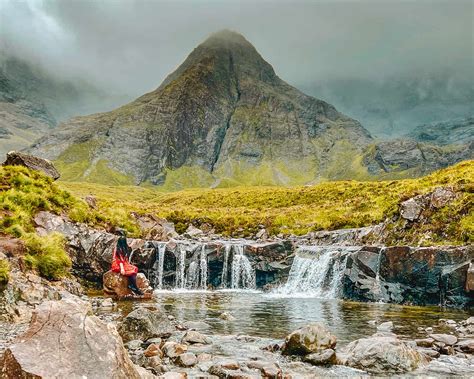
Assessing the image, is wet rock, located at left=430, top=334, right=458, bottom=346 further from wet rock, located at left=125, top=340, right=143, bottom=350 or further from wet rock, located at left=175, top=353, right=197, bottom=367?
wet rock, located at left=125, top=340, right=143, bottom=350

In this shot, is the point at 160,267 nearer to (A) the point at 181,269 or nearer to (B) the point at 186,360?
(A) the point at 181,269

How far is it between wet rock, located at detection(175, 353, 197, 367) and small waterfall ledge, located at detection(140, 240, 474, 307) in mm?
21690

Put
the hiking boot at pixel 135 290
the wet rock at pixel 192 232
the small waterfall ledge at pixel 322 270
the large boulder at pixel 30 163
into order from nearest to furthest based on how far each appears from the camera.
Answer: the small waterfall ledge at pixel 322 270
the hiking boot at pixel 135 290
the large boulder at pixel 30 163
the wet rock at pixel 192 232

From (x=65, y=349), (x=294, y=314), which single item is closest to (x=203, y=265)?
(x=294, y=314)

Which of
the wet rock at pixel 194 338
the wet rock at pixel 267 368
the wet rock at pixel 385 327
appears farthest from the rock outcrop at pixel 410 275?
the wet rock at pixel 267 368

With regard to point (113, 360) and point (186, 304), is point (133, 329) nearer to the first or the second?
point (113, 360)

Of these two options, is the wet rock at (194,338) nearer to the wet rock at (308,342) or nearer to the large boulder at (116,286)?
the wet rock at (308,342)

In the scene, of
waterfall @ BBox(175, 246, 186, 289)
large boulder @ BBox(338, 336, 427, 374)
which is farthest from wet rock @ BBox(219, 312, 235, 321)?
waterfall @ BBox(175, 246, 186, 289)

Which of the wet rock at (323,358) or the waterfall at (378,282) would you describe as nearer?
the wet rock at (323,358)

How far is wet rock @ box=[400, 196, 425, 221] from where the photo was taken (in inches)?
1545

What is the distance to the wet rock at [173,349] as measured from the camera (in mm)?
16078

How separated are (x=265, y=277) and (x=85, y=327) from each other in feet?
124

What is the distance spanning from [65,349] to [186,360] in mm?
7368

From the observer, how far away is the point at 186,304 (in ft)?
106
